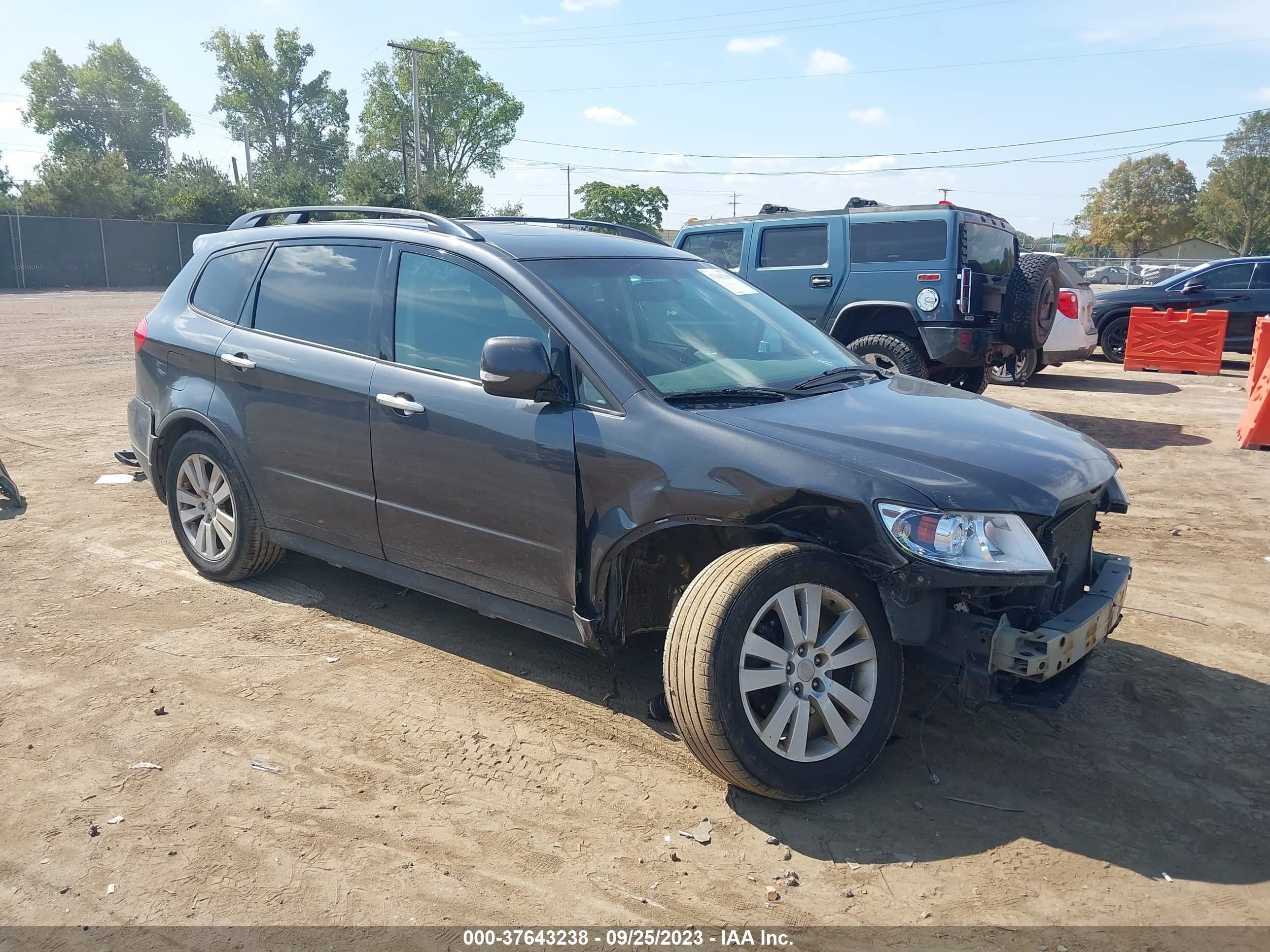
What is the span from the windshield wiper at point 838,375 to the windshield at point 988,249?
18.2 feet

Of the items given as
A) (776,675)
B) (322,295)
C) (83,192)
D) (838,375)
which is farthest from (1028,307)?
(83,192)

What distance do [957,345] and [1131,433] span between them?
218cm

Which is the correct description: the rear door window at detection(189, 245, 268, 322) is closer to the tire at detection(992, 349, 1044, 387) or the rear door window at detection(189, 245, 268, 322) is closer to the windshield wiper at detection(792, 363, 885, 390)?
the windshield wiper at detection(792, 363, 885, 390)

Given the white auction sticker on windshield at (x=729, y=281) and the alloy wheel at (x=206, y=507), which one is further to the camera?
the alloy wheel at (x=206, y=507)

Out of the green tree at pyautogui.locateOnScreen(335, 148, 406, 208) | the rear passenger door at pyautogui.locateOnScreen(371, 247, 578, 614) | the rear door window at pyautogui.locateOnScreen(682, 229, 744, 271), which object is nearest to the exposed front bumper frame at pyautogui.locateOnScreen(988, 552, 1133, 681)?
the rear passenger door at pyautogui.locateOnScreen(371, 247, 578, 614)

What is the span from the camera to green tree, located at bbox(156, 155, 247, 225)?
145ft

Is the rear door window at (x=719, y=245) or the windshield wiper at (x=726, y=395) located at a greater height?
the rear door window at (x=719, y=245)

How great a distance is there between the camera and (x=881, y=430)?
3.37m

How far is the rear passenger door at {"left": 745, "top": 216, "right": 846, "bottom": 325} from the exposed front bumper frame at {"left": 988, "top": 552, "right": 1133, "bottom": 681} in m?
6.98

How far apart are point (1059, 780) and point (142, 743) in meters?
3.22

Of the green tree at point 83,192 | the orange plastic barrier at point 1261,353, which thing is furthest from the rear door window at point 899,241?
the green tree at point 83,192

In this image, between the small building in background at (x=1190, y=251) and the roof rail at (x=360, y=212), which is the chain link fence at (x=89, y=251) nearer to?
the roof rail at (x=360, y=212)

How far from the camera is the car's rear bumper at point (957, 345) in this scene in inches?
365

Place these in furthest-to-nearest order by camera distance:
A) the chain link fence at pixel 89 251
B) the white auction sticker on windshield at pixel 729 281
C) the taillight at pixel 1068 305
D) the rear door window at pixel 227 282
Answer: the chain link fence at pixel 89 251 < the taillight at pixel 1068 305 < the rear door window at pixel 227 282 < the white auction sticker on windshield at pixel 729 281
